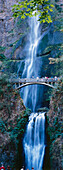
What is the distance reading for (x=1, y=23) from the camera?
3628 centimetres

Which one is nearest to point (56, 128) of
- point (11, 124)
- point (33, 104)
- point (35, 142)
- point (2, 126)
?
point (35, 142)

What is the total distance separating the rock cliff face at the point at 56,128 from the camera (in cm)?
1673

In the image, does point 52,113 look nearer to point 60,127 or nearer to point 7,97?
point 60,127

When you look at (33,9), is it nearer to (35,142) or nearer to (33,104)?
(35,142)

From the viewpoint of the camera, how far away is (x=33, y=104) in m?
26.8

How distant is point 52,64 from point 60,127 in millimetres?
11503

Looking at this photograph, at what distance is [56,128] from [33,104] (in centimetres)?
896

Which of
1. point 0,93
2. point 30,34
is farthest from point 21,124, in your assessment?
point 30,34

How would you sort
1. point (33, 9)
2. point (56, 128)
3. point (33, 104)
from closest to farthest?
1. point (33, 9)
2. point (56, 128)
3. point (33, 104)

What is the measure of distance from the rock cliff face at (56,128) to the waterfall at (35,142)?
914 mm

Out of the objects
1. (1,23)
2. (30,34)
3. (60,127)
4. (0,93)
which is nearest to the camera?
(60,127)

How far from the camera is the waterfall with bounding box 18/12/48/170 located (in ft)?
60.1

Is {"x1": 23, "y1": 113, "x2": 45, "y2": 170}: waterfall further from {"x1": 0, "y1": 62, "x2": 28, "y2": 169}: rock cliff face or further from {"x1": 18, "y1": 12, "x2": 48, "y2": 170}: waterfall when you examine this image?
{"x1": 0, "y1": 62, "x2": 28, "y2": 169}: rock cliff face

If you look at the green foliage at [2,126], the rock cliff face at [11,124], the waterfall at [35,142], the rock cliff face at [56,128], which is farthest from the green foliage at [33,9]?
the green foliage at [2,126]
